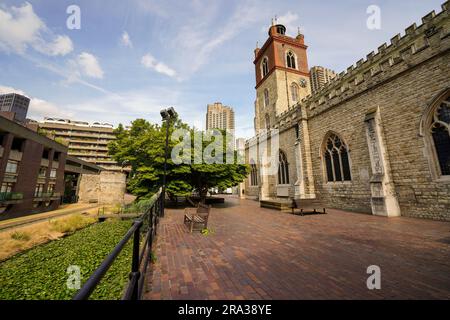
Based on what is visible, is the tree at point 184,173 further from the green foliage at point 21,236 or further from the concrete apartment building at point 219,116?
the concrete apartment building at point 219,116

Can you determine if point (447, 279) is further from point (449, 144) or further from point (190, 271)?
point (449, 144)

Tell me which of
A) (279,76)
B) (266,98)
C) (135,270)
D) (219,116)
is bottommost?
(135,270)

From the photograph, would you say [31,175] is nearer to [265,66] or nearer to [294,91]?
[265,66]

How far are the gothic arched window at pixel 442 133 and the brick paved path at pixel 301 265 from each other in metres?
3.52

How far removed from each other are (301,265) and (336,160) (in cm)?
1138

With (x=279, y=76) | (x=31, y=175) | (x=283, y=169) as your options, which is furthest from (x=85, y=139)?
(x=283, y=169)

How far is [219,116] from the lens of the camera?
118 meters

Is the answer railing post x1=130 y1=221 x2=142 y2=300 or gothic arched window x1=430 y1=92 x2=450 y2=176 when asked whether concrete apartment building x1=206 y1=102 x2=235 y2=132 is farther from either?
railing post x1=130 y1=221 x2=142 y2=300

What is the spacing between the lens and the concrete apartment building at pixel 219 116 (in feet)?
381

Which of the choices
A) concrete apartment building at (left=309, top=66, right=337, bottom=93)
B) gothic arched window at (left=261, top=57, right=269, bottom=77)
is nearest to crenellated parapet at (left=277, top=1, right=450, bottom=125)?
gothic arched window at (left=261, top=57, right=269, bottom=77)

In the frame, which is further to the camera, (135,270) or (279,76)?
(279,76)

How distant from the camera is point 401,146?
938 centimetres

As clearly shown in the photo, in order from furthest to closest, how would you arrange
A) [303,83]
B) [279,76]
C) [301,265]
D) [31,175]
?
[303,83]
[279,76]
[31,175]
[301,265]
